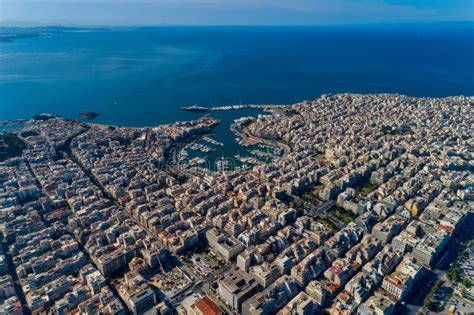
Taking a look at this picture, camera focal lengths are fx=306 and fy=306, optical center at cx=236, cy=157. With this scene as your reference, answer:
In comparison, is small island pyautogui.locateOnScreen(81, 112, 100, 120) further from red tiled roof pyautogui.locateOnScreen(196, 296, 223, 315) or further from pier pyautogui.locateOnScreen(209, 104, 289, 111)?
red tiled roof pyautogui.locateOnScreen(196, 296, 223, 315)

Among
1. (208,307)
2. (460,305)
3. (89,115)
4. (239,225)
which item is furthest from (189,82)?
(460,305)

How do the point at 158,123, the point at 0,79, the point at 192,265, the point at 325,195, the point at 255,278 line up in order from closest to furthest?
1. the point at 255,278
2. the point at 192,265
3. the point at 325,195
4. the point at 158,123
5. the point at 0,79

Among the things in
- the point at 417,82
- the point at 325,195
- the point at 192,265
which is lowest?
the point at 192,265

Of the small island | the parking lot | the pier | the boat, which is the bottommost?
the parking lot

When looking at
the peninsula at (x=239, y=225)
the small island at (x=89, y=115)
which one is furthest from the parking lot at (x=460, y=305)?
the small island at (x=89, y=115)

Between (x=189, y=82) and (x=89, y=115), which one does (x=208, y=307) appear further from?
(x=189, y=82)

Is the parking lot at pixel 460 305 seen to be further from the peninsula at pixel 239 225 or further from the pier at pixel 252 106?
the pier at pixel 252 106

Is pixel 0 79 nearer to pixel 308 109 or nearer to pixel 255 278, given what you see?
pixel 308 109

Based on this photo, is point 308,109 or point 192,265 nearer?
point 192,265

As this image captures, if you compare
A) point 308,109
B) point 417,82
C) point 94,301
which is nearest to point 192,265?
point 94,301

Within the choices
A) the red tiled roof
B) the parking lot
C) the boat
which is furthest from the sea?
the parking lot

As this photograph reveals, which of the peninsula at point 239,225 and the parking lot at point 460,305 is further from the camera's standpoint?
the peninsula at point 239,225
